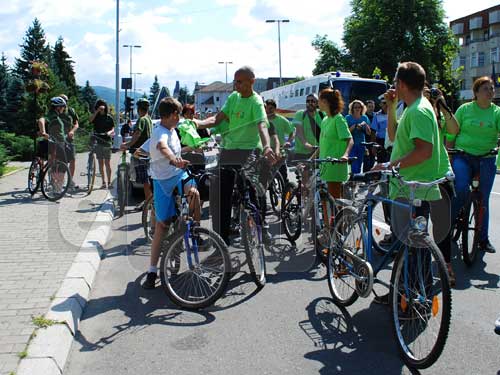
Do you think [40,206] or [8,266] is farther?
[40,206]

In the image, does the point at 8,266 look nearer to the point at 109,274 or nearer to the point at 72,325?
the point at 109,274

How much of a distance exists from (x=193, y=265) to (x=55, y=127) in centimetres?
676

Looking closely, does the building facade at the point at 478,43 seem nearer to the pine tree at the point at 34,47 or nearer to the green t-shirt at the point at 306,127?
the pine tree at the point at 34,47

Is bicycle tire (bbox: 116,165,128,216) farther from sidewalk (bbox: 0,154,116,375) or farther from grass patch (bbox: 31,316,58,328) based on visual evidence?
grass patch (bbox: 31,316,58,328)

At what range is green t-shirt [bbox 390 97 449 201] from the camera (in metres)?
4.03

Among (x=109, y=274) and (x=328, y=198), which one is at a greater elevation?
(x=328, y=198)

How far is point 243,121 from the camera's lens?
6059mm

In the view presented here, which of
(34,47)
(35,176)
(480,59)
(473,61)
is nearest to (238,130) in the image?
(35,176)

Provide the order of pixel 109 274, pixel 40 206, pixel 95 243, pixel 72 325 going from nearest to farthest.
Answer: pixel 72 325
pixel 109 274
pixel 95 243
pixel 40 206

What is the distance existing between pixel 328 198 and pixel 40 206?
582 centimetres

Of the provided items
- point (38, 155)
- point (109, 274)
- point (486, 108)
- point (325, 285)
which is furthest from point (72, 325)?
point (38, 155)

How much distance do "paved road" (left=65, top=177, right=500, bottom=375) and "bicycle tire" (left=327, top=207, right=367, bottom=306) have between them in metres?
0.13

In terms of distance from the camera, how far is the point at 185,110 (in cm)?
1035

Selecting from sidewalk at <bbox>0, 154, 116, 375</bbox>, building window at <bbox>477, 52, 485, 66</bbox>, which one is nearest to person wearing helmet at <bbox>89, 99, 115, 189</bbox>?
sidewalk at <bbox>0, 154, 116, 375</bbox>
